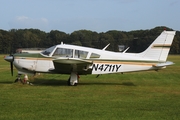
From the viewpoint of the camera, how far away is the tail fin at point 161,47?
1348cm

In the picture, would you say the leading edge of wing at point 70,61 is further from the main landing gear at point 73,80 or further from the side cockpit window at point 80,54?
the main landing gear at point 73,80

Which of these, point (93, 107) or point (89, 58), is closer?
point (93, 107)

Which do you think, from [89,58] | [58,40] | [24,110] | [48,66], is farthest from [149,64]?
[58,40]

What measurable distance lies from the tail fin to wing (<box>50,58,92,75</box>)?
A: 3081 millimetres

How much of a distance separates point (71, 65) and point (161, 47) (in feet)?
15.0

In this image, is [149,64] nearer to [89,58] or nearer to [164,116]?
[89,58]

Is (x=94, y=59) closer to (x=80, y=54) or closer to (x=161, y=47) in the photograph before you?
(x=80, y=54)

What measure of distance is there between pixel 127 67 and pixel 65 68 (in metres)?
3.08

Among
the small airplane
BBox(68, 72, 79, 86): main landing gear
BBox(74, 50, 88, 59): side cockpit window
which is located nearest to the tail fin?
the small airplane

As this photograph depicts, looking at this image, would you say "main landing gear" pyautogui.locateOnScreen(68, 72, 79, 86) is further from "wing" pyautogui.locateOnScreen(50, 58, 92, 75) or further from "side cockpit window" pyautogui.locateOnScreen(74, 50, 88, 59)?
"side cockpit window" pyautogui.locateOnScreen(74, 50, 88, 59)

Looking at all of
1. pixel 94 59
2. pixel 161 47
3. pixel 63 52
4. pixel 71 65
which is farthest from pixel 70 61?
pixel 161 47

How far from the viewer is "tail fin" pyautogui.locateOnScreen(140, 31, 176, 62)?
1348 cm

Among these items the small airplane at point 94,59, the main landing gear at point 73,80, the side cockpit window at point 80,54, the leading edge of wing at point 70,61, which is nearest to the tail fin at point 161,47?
the small airplane at point 94,59

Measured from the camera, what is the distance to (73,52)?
13.3 metres
